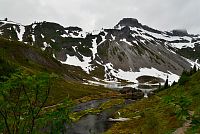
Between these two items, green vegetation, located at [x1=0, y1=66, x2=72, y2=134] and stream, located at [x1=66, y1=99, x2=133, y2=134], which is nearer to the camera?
green vegetation, located at [x1=0, y1=66, x2=72, y2=134]

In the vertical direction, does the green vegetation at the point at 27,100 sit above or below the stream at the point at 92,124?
above

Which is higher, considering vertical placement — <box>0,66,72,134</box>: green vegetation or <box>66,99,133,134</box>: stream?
<box>0,66,72,134</box>: green vegetation

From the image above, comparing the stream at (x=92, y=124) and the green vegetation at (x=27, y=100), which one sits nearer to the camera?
the green vegetation at (x=27, y=100)

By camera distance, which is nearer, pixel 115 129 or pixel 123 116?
pixel 115 129

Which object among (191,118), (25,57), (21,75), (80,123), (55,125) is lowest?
(80,123)

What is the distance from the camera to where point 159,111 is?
72.4 metres

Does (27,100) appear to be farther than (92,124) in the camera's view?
No

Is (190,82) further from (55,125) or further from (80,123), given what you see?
(55,125)

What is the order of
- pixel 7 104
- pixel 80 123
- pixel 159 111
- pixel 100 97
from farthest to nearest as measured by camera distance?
pixel 100 97, pixel 80 123, pixel 159 111, pixel 7 104

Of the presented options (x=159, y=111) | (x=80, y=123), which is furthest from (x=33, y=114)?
(x=80, y=123)

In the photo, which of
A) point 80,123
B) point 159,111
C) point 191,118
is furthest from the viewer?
point 80,123

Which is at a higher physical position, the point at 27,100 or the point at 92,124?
the point at 27,100

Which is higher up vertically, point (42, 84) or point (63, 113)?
point (42, 84)

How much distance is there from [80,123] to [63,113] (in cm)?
7577
